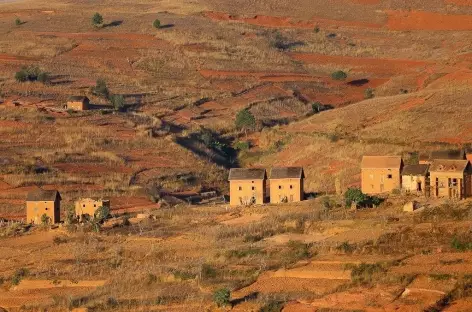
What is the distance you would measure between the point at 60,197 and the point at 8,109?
16781 mm

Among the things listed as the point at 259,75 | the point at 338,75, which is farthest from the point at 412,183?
the point at 338,75

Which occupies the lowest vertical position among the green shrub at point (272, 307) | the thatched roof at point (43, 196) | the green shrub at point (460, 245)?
the green shrub at point (272, 307)

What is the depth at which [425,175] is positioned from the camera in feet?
168

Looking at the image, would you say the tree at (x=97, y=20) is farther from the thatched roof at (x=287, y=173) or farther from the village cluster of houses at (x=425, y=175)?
the village cluster of houses at (x=425, y=175)

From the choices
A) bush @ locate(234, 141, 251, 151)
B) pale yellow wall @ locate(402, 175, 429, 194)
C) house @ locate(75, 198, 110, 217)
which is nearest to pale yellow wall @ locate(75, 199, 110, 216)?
house @ locate(75, 198, 110, 217)

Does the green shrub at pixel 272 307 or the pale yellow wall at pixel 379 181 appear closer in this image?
the green shrub at pixel 272 307

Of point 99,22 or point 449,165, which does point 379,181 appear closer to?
point 449,165

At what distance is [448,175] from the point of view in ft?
164

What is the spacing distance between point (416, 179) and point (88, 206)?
12.3 meters

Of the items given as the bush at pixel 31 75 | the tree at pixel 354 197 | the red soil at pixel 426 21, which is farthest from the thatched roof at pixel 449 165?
the red soil at pixel 426 21

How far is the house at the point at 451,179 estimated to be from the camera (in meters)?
49.6

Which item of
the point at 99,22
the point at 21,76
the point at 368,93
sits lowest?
the point at 368,93

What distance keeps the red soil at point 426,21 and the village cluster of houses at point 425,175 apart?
197 ft

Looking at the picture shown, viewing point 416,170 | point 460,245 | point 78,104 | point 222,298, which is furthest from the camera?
point 78,104
